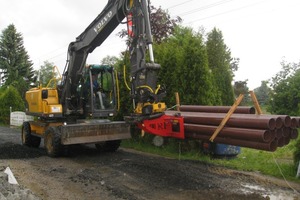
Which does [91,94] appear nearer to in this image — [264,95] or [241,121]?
[241,121]

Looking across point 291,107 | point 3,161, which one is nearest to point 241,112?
point 3,161

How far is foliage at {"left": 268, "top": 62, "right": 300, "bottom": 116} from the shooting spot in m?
19.4

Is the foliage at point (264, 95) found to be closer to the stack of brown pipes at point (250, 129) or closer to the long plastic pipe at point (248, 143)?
the stack of brown pipes at point (250, 129)

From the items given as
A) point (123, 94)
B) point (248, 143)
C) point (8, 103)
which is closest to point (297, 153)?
point (248, 143)

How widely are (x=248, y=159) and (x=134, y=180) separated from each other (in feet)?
13.4

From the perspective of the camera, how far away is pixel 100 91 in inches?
437

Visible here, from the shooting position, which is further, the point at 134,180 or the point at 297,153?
the point at 297,153

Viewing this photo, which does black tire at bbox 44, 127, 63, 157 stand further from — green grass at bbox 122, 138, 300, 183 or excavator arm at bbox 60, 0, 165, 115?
green grass at bbox 122, 138, 300, 183

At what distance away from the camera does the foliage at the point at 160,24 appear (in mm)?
24766

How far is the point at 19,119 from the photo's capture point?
24891 mm

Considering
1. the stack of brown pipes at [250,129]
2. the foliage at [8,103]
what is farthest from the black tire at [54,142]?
the foliage at [8,103]

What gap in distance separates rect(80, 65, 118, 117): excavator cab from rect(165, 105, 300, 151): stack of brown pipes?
4489 mm

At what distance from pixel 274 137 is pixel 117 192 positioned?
2886mm

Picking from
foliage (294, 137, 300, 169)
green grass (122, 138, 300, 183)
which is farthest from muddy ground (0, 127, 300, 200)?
foliage (294, 137, 300, 169)
